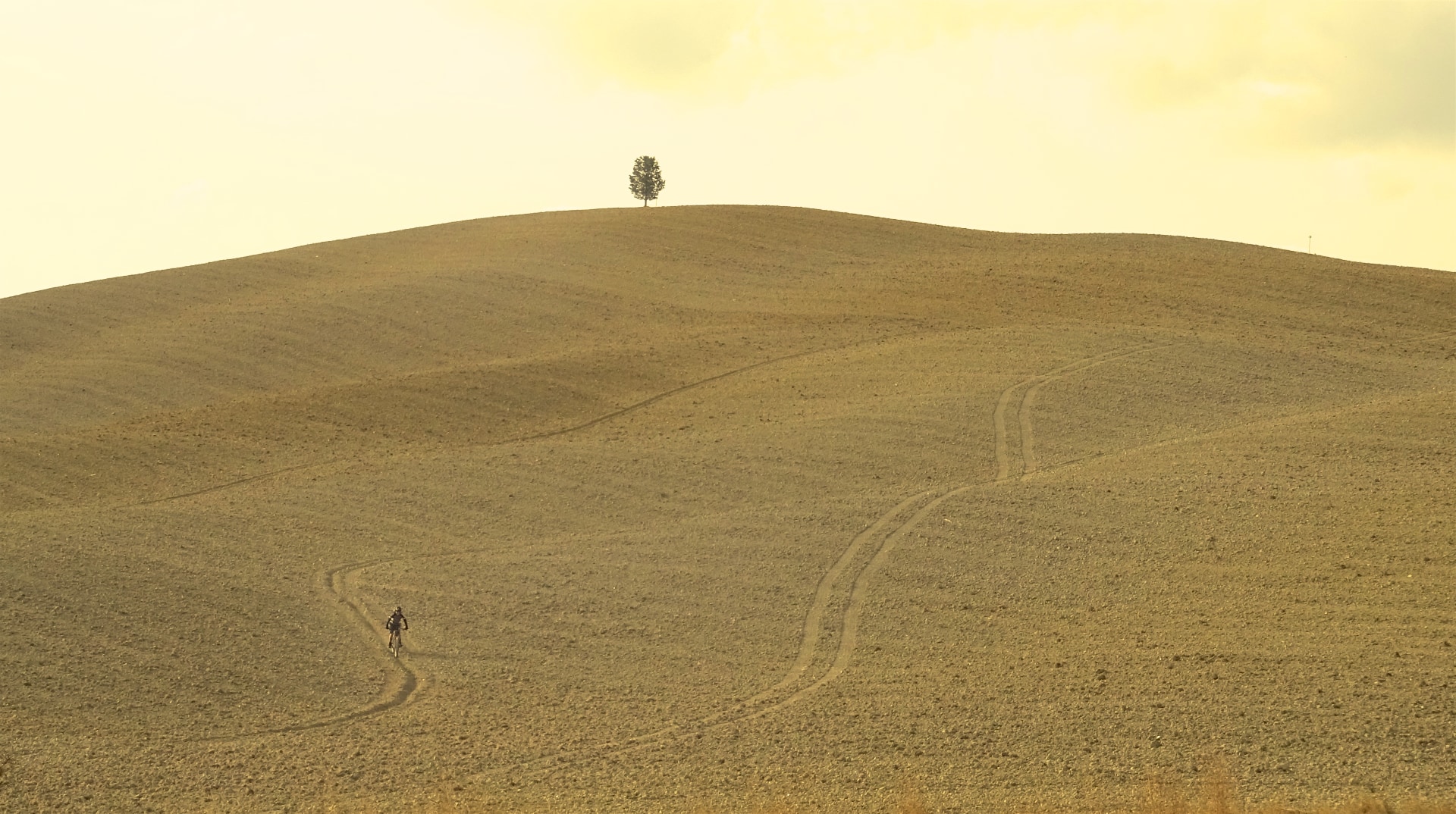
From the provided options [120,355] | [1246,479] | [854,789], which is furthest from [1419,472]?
[120,355]

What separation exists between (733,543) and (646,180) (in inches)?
2986

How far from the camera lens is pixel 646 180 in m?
99.1

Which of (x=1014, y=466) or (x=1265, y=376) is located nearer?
(x=1014, y=466)

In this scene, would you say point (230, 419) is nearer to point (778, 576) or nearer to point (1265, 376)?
point (778, 576)

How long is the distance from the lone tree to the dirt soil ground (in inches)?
1905

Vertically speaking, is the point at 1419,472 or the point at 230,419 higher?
the point at 230,419

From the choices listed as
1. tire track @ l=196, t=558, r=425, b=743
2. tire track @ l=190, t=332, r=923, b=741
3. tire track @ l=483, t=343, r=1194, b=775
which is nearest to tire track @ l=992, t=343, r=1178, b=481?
tire track @ l=483, t=343, r=1194, b=775

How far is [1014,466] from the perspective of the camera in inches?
1229

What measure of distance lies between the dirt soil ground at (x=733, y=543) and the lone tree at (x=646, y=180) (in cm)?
4838

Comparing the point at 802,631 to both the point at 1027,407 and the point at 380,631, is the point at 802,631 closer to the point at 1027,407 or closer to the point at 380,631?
the point at 380,631

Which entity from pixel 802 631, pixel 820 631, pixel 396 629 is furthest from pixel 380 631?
pixel 820 631

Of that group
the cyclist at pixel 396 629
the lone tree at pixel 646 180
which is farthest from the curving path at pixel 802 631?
the lone tree at pixel 646 180

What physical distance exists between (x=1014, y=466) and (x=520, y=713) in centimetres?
1652

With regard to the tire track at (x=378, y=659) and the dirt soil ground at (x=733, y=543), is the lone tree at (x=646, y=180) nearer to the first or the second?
the dirt soil ground at (x=733, y=543)
